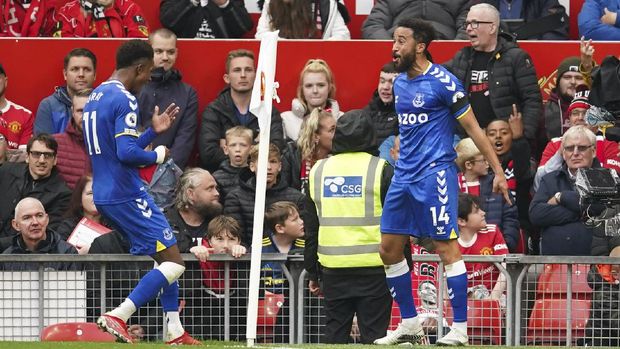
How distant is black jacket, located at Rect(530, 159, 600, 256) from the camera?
44.4ft

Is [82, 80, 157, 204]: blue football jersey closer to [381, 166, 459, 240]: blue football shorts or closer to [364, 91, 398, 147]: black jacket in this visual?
[381, 166, 459, 240]: blue football shorts

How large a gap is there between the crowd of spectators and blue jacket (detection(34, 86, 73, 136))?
1 centimetres

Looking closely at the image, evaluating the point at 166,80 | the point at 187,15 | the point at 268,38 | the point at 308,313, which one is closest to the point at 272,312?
the point at 308,313

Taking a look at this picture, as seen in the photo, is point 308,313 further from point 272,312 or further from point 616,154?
point 616,154

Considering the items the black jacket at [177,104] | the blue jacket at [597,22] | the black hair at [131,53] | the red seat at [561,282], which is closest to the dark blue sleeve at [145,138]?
the black hair at [131,53]

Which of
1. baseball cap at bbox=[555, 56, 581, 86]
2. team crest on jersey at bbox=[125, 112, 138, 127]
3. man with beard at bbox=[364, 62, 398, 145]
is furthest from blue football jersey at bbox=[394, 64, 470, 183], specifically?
baseball cap at bbox=[555, 56, 581, 86]

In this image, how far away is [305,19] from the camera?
52.6 ft

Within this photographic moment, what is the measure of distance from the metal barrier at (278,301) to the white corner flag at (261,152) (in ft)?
6.12

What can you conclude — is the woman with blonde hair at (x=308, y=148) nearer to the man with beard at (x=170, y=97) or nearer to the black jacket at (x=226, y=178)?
the black jacket at (x=226, y=178)

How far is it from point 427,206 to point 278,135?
12.4 ft

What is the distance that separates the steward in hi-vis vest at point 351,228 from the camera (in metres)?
11.8

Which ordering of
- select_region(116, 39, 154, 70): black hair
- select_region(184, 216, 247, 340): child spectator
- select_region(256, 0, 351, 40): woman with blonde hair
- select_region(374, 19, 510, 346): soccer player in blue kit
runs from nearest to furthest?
select_region(374, 19, 510, 346): soccer player in blue kit, select_region(116, 39, 154, 70): black hair, select_region(184, 216, 247, 340): child spectator, select_region(256, 0, 351, 40): woman with blonde hair

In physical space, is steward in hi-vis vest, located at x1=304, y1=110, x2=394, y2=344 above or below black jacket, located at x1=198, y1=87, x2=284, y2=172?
below

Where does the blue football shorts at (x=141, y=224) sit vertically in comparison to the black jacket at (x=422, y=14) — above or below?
below
